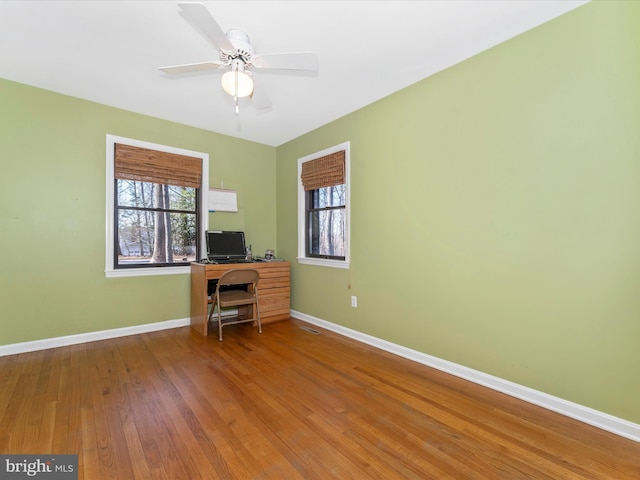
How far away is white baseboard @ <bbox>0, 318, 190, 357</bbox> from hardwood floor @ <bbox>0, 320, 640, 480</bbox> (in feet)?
0.42

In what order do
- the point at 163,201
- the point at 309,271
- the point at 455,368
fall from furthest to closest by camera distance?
the point at 309,271 → the point at 163,201 → the point at 455,368

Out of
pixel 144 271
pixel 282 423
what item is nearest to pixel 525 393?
pixel 282 423

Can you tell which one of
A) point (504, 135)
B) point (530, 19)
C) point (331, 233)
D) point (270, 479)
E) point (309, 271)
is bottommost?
point (270, 479)

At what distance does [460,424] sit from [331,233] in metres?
2.50

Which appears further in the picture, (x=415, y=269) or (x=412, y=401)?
(x=415, y=269)

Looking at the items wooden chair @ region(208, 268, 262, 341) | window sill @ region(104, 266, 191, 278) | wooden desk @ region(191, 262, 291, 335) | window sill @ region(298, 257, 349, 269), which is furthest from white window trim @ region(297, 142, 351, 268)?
window sill @ region(104, 266, 191, 278)

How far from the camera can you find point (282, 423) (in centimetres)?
180

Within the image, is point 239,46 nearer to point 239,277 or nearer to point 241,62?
point 241,62

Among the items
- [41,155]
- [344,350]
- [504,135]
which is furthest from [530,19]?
[41,155]

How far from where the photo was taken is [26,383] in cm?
226

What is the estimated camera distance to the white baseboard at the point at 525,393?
5.65 ft

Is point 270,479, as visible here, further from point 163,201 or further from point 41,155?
point 41,155

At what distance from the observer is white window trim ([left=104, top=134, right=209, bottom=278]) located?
10.8 feet

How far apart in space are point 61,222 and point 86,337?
4.09 ft
